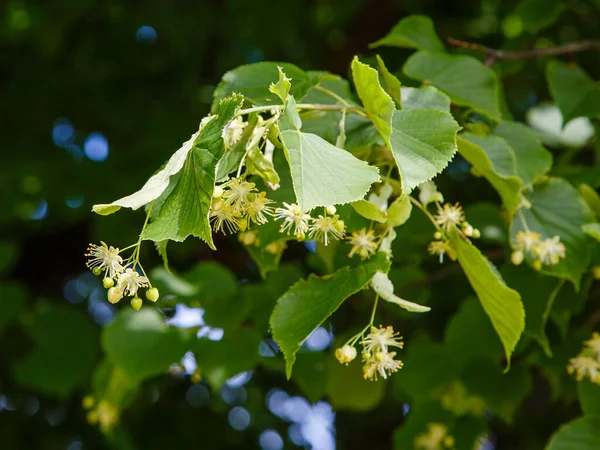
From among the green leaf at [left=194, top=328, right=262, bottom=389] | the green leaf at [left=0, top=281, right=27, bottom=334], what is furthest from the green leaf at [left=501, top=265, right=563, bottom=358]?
the green leaf at [left=0, top=281, right=27, bottom=334]

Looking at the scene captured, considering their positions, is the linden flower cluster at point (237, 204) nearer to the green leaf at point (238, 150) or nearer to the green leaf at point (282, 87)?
the green leaf at point (238, 150)

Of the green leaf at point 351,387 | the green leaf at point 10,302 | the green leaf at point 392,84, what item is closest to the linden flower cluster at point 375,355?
the green leaf at point 392,84

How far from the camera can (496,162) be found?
5.01 ft

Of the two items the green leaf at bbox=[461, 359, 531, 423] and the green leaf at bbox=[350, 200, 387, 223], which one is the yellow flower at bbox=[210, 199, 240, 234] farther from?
the green leaf at bbox=[461, 359, 531, 423]

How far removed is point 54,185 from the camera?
3541 millimetres

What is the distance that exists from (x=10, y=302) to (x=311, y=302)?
2373mm

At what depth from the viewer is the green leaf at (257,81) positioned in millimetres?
1420

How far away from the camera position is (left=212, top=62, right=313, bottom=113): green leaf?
142cm

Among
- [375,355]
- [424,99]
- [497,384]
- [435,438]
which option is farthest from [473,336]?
[375,355]

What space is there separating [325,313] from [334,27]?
2.80 meters

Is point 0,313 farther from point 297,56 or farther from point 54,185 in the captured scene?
point 297,56

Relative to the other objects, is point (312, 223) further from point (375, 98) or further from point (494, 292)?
point (494, 292)

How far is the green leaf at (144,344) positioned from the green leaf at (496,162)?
44.4 inches

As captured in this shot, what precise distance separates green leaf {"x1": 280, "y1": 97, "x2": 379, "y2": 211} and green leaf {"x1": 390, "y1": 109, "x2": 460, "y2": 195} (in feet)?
0.36
